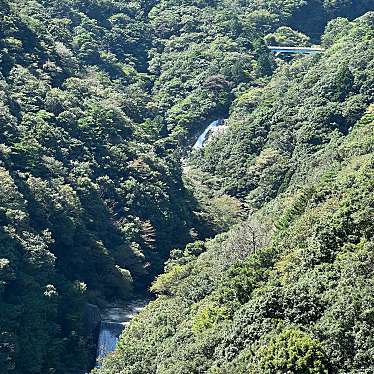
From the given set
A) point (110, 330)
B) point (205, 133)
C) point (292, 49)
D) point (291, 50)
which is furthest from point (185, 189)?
point (292, 49)

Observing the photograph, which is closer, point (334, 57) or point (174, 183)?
point (174, 183)

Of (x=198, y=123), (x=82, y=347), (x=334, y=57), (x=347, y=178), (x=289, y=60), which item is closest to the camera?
(x=347, y=178)

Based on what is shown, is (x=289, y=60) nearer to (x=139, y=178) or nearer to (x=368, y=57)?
(x=368, y=57)

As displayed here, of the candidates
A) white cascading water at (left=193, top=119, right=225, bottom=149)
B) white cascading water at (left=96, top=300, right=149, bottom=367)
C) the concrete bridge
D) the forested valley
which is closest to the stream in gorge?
white cascading water at (left=96, top=300, right=149, bottom=367)

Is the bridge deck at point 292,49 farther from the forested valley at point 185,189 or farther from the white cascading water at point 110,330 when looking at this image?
the white cascading water at point 110,330

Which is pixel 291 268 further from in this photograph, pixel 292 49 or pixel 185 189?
pixel 292 49

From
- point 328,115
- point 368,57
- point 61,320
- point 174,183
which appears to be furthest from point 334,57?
point 61,320
